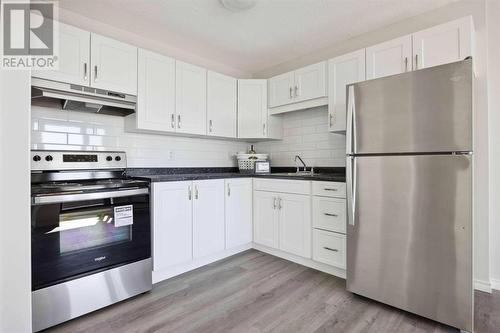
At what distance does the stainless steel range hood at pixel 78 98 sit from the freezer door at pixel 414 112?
1.98 metres

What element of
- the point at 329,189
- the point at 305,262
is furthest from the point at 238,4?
the point at 305,262

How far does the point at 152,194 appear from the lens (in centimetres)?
219

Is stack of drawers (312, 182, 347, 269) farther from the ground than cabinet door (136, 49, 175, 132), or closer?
closer

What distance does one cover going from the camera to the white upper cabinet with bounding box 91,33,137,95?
2.14m

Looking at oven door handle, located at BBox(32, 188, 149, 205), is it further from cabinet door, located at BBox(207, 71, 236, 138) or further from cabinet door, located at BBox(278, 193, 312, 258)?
cabinet door, located at BBox(278, 193, 312, 258)

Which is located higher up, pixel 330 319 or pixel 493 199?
pixel 493 199

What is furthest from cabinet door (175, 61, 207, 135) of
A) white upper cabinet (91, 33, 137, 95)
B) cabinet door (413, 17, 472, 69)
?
cabinet door (413, 17, 472, 69)

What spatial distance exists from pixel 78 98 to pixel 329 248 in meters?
2.53

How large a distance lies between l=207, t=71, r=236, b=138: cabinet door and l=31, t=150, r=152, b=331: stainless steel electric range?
121 cm

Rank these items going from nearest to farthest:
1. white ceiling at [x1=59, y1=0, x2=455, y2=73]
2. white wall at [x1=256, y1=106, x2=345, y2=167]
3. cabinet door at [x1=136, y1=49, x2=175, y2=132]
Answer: white ceiling at [x1=59, y1=0, x2=455, y2=73] < cabinet door at [x1=136, y1=49, x2=175, y2=132] < white wall at [x1=256, y1=106, x2=345, y2=167]

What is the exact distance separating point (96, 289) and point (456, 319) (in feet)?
7.87

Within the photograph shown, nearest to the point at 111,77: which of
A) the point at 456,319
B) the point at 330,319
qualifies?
the point at 330,319

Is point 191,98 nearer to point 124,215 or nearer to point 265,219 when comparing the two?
point 124,215

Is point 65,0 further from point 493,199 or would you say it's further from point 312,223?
point 493,199
